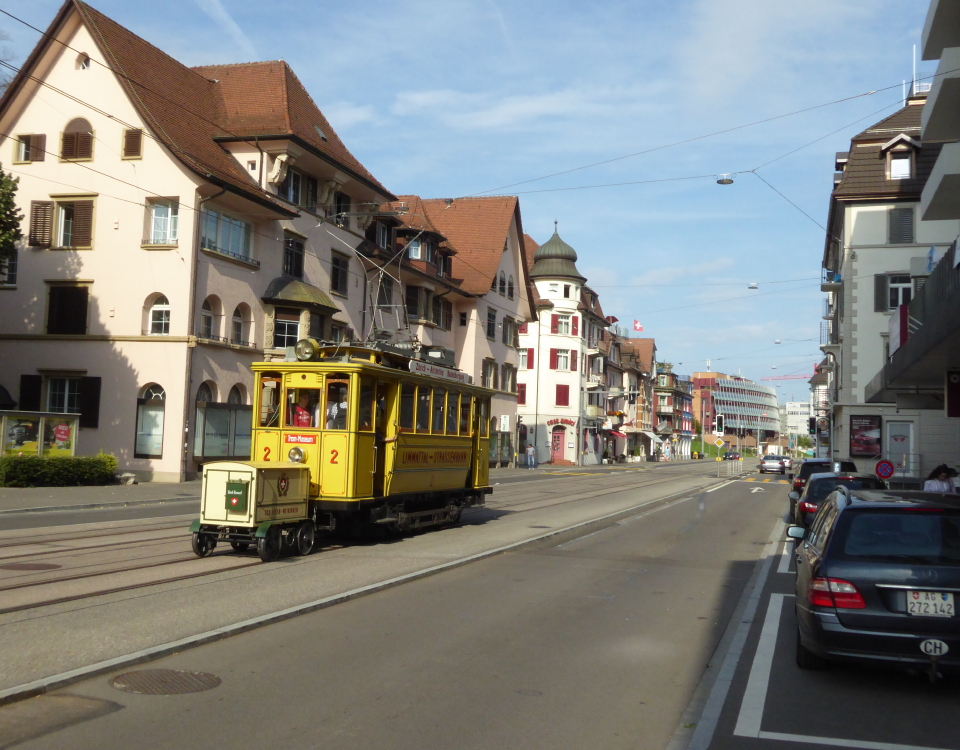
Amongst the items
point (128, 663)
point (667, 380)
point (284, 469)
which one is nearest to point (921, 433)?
point (284, 469)

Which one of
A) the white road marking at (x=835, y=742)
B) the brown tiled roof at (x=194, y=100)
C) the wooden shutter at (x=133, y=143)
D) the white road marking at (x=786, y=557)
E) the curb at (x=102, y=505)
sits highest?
the brown tiled roof at (x=194, y=100)

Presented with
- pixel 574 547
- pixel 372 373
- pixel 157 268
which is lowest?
pixel 574 547

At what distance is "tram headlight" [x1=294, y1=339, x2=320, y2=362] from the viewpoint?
48.3 ft

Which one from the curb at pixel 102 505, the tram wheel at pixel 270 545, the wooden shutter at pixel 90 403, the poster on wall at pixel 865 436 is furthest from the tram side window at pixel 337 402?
the poster on wall at pixel 865 436

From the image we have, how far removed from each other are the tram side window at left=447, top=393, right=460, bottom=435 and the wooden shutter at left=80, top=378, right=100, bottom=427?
17.4 m

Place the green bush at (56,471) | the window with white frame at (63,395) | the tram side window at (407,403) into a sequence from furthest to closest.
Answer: the window with white frame at (63,395) → the green bush at (56,471) → the tram side window at (407,403)

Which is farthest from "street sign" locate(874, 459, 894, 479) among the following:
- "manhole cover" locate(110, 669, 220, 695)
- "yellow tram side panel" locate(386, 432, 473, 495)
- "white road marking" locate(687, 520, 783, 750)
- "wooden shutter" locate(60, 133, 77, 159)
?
"wooden shutter" locate(60, 133, 77, 159)

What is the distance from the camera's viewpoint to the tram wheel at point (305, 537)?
13477 mm

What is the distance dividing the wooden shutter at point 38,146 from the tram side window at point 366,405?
2317 centimetres

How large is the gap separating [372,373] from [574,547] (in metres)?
4.66

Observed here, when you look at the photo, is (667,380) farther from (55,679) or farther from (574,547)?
(55,679)

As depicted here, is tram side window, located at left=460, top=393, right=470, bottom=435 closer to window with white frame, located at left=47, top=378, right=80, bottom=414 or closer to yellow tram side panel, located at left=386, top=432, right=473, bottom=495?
yellow tram side panel, located at left=386, top=432, right=473, bottom=495

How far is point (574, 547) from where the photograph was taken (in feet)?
52.6

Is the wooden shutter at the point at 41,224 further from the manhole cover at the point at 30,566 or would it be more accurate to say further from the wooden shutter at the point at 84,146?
the manhole cover at the point at 30,566
